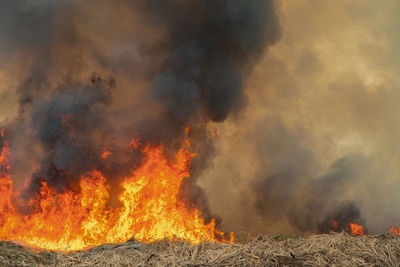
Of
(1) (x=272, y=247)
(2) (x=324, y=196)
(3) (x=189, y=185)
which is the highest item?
(2) (x=324, y=196)

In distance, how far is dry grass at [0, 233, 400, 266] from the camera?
167 inches

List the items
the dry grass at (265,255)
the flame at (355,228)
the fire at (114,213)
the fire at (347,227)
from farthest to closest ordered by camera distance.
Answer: the fire at (347,227) → the flame at (355,228) → the fire at (114,213) → the dry grass at (265,255)

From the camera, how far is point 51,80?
2353cm

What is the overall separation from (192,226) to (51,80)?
1634 centimetres

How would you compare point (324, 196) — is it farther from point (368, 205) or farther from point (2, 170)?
point (2, 170)

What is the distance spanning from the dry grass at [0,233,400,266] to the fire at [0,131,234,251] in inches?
458

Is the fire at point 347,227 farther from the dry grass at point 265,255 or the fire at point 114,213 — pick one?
the dry grass at point 265,255

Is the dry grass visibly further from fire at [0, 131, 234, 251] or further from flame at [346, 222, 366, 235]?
flame at [346, 222, 366, 235]

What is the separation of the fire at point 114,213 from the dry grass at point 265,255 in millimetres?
11643

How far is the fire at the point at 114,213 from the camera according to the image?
17.2 metres

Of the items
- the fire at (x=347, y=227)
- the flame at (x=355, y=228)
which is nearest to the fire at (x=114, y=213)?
the fire at (x=347, y=227)

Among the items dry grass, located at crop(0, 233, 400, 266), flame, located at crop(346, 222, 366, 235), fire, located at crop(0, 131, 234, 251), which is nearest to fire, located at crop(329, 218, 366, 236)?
flame, located at crop(346, 222, 366, 235)

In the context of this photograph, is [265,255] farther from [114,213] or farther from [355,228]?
[355,228]

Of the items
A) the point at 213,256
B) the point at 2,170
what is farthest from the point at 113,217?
the point at 213,256
